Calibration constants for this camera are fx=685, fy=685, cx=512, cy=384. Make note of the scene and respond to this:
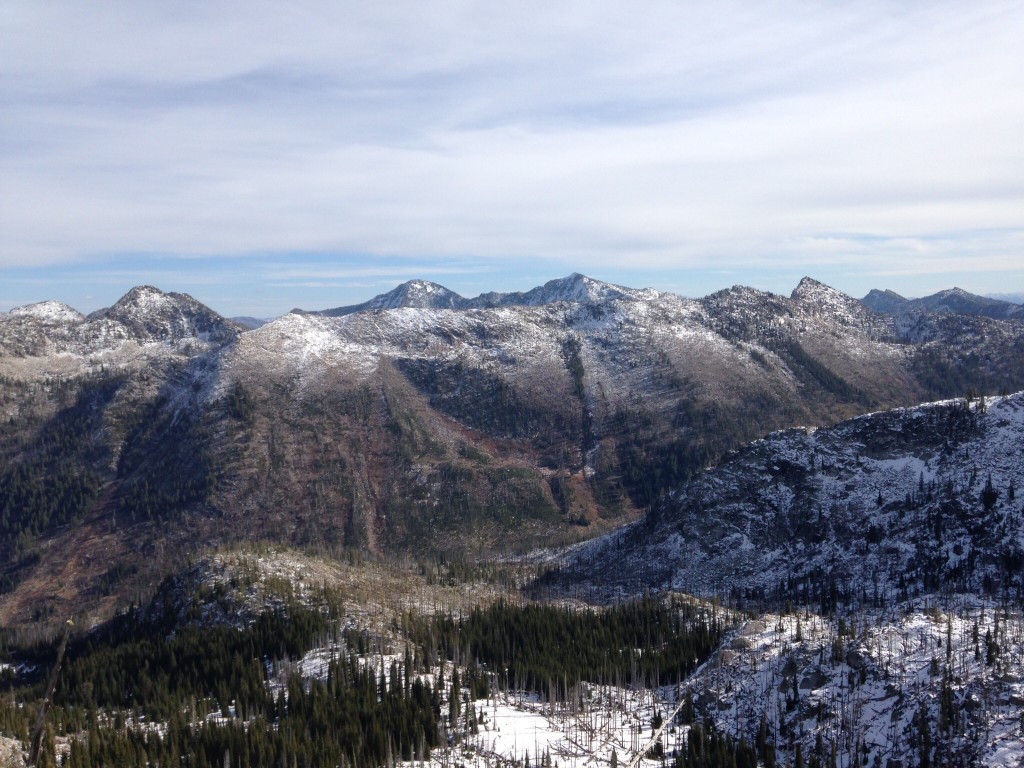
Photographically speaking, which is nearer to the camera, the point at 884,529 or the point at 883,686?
the point at 883,686

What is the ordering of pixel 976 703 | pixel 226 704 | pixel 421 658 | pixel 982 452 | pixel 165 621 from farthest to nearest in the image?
pixel 982 452 → pixel 165 621 → pixel 421 658 → pixel 226 704 → pixel 976 703

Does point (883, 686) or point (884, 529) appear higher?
point (884, 529)

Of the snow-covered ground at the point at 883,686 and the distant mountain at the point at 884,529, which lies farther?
the distant mountain at the point at 884,529

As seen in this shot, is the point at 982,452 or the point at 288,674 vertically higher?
the point at 982,452

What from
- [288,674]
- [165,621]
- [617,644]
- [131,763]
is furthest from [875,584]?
[165,621]

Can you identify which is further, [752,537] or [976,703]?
[752,537]

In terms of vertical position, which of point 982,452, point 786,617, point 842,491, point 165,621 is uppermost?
point 982,452

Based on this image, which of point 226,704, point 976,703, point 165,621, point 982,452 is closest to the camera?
point 976,703

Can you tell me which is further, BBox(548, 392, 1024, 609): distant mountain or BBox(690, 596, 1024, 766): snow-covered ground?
BBox(548, 392, 1024, 609): distant mountain

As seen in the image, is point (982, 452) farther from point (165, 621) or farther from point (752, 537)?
point (165, 621)
